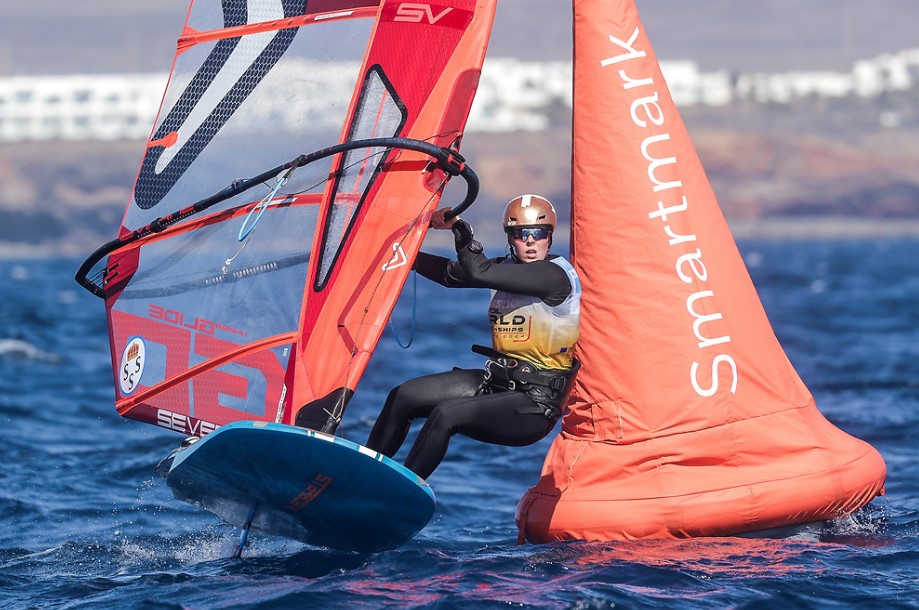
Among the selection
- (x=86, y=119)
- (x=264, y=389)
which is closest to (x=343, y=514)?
(x=264, y=389)

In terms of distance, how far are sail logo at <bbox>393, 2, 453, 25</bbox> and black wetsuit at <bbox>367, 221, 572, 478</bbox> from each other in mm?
1139

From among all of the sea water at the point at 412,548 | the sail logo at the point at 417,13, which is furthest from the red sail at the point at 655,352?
the sail logo at the point at 417,13

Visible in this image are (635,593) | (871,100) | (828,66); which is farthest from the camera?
(828,66)

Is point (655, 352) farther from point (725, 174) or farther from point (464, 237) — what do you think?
point (725, 174)

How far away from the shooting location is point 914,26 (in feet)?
459

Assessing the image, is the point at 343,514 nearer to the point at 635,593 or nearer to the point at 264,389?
the point at 264,389

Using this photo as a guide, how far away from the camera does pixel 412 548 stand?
21.0ft

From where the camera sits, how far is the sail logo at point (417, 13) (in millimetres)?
6309

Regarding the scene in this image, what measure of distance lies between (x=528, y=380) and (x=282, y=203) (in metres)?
1.50

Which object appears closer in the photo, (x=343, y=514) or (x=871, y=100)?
(x=343, y=514)

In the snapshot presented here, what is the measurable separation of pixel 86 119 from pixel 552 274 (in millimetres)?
101826

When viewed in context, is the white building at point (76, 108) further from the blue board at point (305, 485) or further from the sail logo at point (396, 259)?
the blue board at point (305, 485)

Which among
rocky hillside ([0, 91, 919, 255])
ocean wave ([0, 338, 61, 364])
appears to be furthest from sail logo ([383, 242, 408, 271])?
rocky hillside ([0, 91, 919, 255])

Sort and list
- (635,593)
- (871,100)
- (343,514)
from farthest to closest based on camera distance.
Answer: (871,100)
(343,514)
(635,593)
